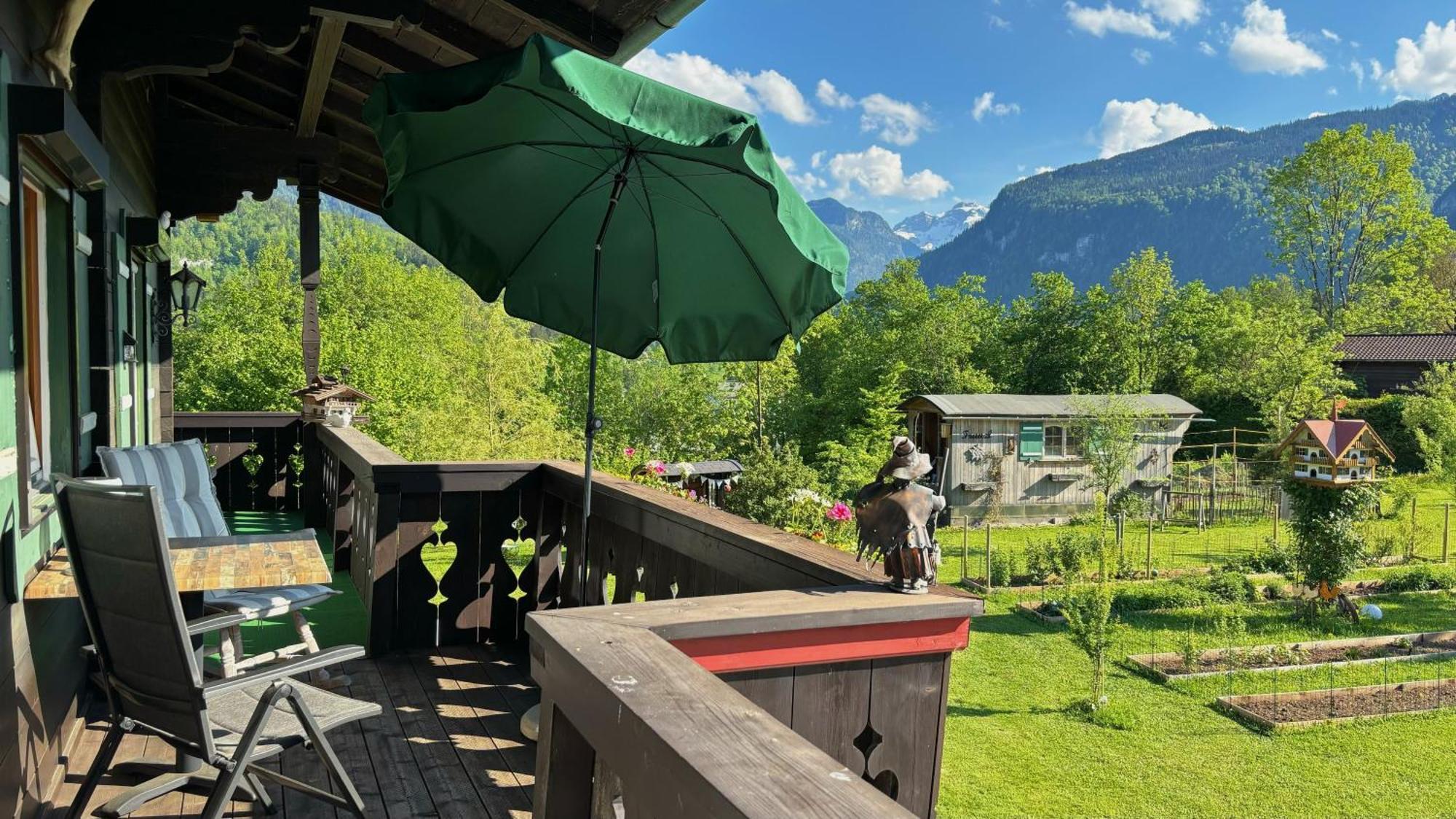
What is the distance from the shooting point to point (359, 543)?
16.0 ft

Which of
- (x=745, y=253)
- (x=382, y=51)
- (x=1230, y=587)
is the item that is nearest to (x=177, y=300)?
(x=382, y=51)

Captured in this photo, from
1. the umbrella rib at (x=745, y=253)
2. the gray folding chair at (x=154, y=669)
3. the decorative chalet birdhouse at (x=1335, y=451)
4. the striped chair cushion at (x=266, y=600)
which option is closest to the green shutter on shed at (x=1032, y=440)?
the decorative chalet birdhouse at (x=1335, y=451)

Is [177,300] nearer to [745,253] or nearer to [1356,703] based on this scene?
[745,253]

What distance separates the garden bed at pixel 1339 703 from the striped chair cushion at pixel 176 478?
10145 mm

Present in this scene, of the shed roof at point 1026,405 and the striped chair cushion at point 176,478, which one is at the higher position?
the striped chair cushion at point 176,478

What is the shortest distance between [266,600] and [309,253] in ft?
14.1

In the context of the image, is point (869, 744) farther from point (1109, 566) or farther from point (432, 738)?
point (1109, 566)

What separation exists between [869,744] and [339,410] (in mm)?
6635

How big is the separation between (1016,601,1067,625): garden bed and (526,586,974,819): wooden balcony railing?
515 inches

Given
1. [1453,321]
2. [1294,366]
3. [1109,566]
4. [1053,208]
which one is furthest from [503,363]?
[1053,208]

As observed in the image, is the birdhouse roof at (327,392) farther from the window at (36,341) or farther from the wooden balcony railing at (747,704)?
the wooden balcony railing at (747,704)

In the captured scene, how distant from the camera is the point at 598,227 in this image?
3.59 meters

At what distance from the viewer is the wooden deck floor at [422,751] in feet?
8.86

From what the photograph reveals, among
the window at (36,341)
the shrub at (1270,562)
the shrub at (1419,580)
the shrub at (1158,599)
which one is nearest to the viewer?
the window at (36,341)
